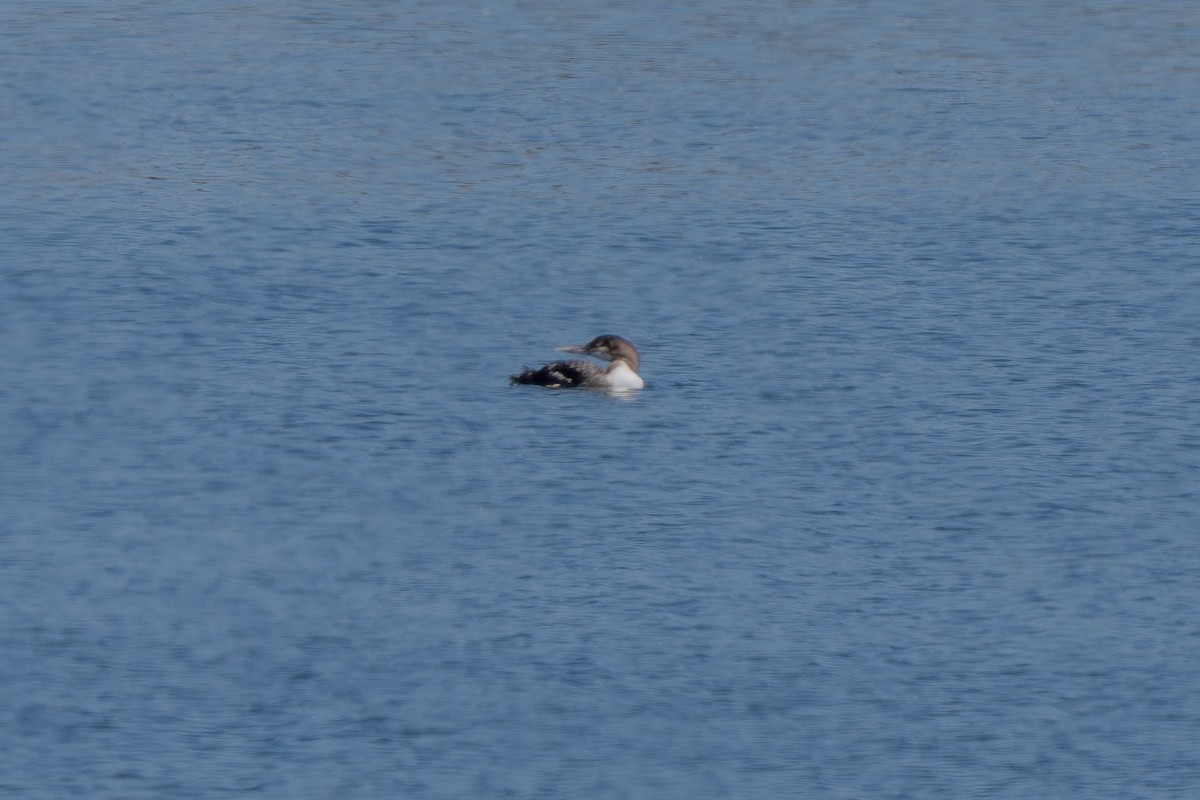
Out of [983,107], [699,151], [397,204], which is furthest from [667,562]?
[983,107]

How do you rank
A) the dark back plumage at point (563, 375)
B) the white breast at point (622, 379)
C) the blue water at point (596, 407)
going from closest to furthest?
the blue water at point (596, 407) → the white breast at point (622, 379) → the dark back plumage at point (563, 375)

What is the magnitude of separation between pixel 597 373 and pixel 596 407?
33 centimetres

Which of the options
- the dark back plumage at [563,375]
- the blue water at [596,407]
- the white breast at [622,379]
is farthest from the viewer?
the dark back plumage at [563,375]

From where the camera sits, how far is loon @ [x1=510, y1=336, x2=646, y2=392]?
18156 millimetres

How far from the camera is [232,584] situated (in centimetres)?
1392

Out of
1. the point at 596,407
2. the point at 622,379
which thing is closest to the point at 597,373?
the point at 622,379

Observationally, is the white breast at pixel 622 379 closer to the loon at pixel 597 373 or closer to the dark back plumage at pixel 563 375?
the loon at pixel 597 373

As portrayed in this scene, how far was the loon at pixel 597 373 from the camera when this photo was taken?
715 inches

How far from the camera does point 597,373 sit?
720 inches

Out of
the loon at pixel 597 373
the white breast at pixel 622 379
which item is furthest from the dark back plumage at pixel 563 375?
the white breast at pixel 622 379

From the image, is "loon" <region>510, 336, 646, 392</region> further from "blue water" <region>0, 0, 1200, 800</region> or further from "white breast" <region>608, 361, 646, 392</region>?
"blue water" <region>0, 0, 1200, 800</region>

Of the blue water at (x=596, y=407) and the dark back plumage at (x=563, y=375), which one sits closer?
the blue water at (x=596, y=407)

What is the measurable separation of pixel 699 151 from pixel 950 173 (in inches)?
104

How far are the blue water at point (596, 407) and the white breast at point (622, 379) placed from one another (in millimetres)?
174
